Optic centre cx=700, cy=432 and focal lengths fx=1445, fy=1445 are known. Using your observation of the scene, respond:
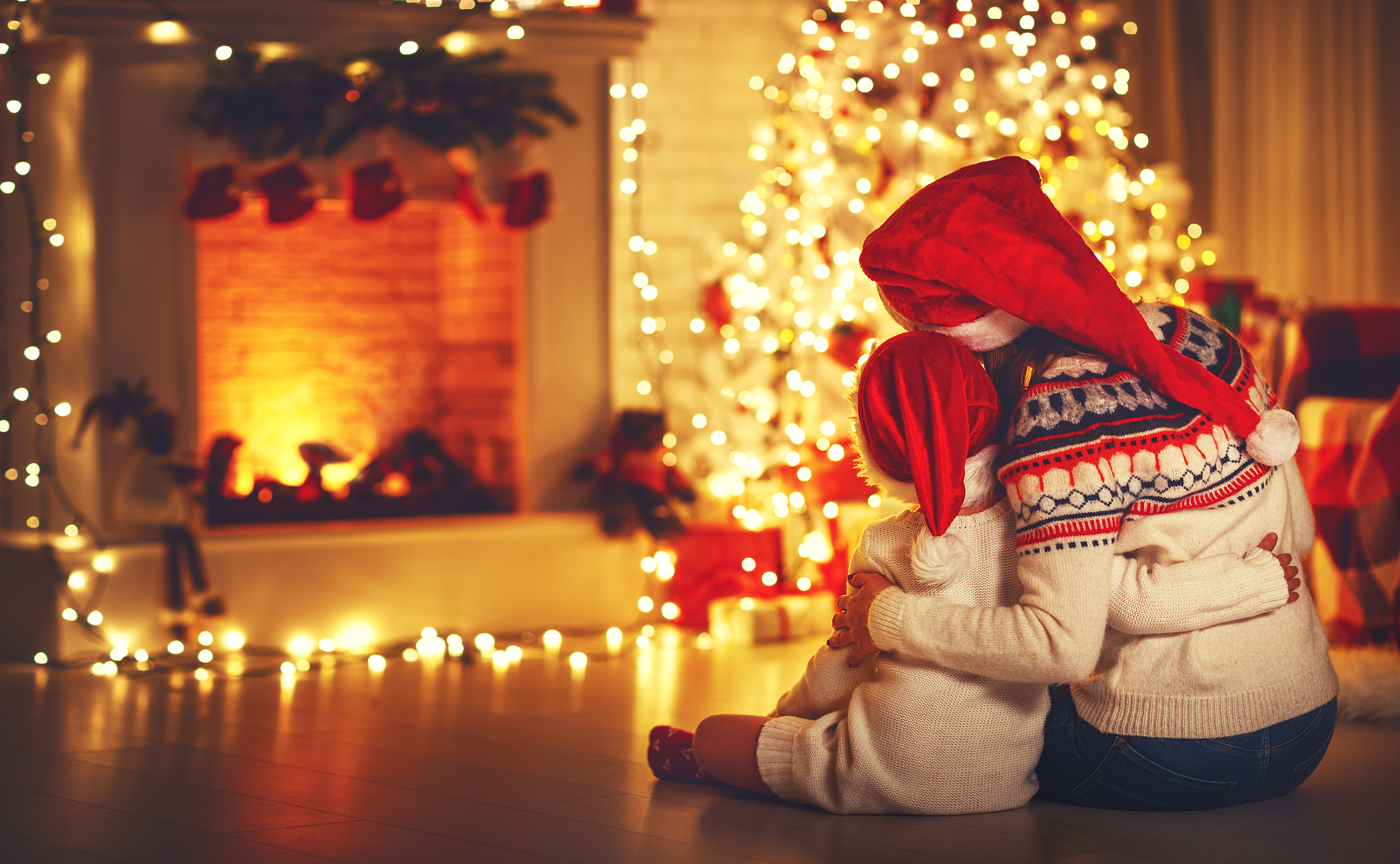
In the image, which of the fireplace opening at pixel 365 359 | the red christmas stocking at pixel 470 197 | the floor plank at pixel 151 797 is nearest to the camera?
the floor plank at pixel 151 797

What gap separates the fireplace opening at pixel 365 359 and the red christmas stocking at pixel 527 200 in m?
0.07

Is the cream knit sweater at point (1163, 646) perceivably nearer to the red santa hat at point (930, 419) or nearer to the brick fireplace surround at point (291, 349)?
the red santa hat at point (930, 419)

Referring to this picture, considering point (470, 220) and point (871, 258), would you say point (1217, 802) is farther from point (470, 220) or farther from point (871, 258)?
point (470, 220)

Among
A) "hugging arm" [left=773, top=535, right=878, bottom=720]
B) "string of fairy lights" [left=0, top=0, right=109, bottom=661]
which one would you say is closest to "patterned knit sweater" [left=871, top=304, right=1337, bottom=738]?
"hugging arm" [left=773, top=535, right=878, bottom=720]

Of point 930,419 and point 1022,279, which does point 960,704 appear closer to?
point 930,419

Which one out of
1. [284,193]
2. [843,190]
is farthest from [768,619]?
[284,193]

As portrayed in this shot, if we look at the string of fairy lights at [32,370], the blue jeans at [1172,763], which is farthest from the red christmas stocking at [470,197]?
the blue jeans at [1172,763]

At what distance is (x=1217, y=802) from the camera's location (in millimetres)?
1917

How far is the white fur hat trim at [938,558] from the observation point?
1812 mm

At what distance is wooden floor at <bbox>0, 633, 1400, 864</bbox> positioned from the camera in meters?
1.79

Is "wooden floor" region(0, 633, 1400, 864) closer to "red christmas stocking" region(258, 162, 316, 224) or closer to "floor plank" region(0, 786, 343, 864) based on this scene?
"floor plank" region(0, 786, 343, 864)

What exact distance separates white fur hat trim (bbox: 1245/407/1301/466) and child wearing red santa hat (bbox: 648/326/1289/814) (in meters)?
0.13

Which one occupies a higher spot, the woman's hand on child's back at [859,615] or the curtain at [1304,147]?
the curtain at [1304,147]

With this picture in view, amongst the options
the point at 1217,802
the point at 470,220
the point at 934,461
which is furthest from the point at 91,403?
the point at 1217,802
